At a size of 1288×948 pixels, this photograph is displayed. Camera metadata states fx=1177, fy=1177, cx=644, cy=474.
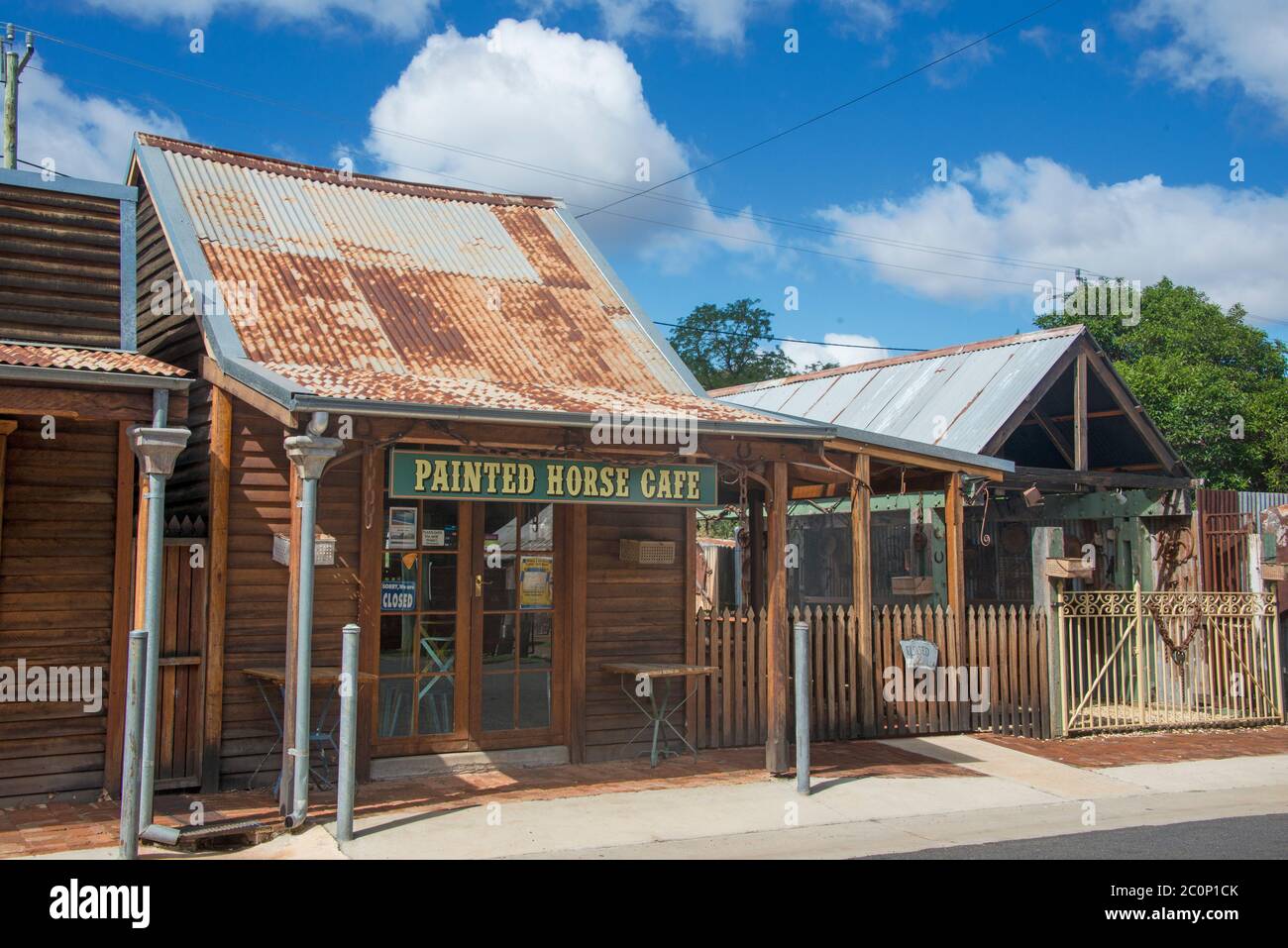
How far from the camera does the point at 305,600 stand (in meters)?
8.04

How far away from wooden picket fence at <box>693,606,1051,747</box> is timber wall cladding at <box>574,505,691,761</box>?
1.35ft

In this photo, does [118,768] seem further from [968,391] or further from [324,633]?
[968,391]

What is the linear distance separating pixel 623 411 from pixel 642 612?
276 cm

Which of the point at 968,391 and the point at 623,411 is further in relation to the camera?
the point at 968,391

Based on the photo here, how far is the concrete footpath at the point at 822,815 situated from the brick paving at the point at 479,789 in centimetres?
24

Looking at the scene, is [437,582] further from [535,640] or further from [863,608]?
[863,608]

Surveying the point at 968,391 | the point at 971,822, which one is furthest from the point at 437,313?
the point at 968,391

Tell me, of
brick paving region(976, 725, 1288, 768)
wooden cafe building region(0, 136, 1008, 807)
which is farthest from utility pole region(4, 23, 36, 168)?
brick paving region(976, 725, 1288, 768)

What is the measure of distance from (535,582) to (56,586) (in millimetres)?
3948

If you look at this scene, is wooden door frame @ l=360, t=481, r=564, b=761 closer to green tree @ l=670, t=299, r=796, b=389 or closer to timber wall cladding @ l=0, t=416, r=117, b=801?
timber wall cladding @ l=0, t=416, r=117, b=801

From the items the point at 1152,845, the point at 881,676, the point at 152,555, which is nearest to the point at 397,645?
the point at 152,555

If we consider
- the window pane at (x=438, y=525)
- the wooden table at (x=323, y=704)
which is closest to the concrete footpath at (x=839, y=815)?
the wooden table at (x=323, y=704)

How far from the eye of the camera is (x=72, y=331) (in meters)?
9.56

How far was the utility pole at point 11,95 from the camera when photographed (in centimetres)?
2014
